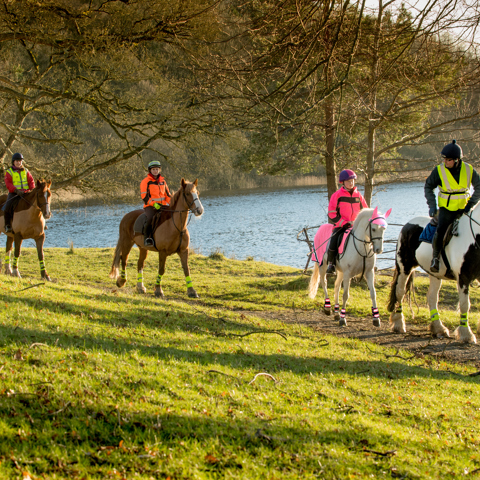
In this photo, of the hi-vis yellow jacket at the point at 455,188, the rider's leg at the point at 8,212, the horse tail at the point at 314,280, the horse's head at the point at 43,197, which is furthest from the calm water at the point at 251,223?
the hi-vis yellow jacket at the point at 455,188

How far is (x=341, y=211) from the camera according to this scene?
1094 cm

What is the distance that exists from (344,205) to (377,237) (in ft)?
4.81

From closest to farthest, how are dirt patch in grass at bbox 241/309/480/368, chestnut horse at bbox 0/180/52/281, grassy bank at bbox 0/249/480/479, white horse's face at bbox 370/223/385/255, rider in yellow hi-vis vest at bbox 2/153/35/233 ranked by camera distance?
1. grassy bank at bbox 0/249/480/479
2. dirt patch in grass at bbox 241/309/480/368
3. white horse's face at bbox 370/223/385/255
4. chestnut horse at bbox 0/180/52/281
5. rider in yellow hi-vis vest at bbox 2/153/35/233

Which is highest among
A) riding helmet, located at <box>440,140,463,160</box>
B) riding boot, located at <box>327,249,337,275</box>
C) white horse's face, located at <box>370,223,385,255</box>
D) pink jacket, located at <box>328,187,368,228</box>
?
riding helmet, located at <box>440,140,463,160</box>

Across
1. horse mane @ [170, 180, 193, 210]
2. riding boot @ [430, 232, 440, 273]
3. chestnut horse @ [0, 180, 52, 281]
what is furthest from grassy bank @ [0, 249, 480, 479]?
chestnut horse @ [0, 180, 52, 281]

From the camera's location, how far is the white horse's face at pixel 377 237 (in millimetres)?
9602

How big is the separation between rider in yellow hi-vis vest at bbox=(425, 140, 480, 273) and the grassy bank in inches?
105

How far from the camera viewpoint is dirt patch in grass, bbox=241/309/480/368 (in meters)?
8.38

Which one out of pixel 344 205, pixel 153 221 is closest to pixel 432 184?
pixel 344 205

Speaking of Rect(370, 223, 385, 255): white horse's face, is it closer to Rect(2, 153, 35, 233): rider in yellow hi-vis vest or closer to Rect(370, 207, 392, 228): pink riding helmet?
Rect(370, 207, 392, 228): pink riding helmet

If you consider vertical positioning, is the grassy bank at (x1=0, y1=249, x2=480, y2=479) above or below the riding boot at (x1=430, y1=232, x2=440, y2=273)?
below

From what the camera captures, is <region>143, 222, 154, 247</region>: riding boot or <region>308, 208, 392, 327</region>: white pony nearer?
<region>308, 208, 392, 327</region>: white pony

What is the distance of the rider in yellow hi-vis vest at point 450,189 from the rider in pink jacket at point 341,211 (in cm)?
215

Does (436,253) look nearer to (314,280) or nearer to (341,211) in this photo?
(341,211)
